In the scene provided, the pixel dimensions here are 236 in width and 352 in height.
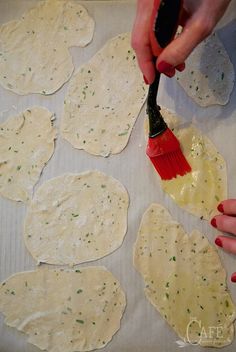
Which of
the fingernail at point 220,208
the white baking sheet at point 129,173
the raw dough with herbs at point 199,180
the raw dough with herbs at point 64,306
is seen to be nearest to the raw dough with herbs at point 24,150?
the white baking sheet at point 129,173

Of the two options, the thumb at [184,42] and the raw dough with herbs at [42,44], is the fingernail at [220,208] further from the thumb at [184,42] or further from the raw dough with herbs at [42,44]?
the raw dough with herbs at [42,44]

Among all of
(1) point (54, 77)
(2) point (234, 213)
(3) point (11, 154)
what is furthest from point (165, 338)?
(1) point (54, 77)

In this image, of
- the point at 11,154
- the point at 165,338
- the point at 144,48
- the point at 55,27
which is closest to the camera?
the point at 144,48

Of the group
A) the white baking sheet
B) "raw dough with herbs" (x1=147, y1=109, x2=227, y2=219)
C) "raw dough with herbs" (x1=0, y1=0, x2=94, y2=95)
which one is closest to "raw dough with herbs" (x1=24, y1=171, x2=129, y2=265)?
the white baking sheet

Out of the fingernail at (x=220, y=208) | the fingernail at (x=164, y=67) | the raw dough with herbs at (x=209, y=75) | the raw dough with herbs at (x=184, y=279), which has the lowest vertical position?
the raw dough with herbs at (x=184, y=279)

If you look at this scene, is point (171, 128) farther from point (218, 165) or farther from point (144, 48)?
point (144, 48)

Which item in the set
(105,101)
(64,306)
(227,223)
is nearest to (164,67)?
(105,101)
